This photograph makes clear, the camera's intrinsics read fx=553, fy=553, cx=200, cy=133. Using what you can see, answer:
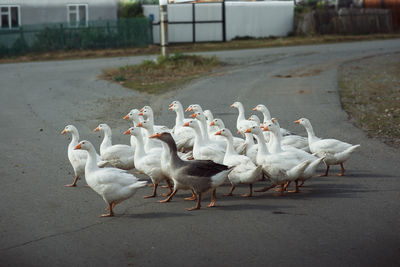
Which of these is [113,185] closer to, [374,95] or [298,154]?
[298,154]

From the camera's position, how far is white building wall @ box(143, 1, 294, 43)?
37.4 metres

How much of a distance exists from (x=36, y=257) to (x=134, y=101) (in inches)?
415

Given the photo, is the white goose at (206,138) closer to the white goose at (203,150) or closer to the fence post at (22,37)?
the white goose at (203,150)

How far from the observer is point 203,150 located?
29.4ft

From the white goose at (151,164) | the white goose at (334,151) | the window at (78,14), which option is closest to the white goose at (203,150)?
the white goose at (151,164)

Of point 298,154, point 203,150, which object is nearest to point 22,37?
point 203,150

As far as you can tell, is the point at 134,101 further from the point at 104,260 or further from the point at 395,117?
the point at 104,260

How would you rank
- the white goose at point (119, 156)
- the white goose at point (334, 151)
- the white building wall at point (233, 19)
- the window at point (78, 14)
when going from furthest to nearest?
the white building wall at point (233, 19) < the window at point (78, 14) < the white goose at point (119, 156) < the white goose at point (334, 151)

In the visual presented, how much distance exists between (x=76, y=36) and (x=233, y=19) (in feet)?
36.7

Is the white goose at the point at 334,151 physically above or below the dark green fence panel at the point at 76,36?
below

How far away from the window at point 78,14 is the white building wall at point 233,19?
4243mm

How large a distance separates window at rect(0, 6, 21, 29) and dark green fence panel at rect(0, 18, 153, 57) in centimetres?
204

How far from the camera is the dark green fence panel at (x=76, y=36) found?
106 ft

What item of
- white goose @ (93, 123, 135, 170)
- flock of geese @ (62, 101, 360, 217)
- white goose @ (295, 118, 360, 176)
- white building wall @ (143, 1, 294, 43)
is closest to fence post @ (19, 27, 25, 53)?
white building wall @ (143, 1, 294, 43)
